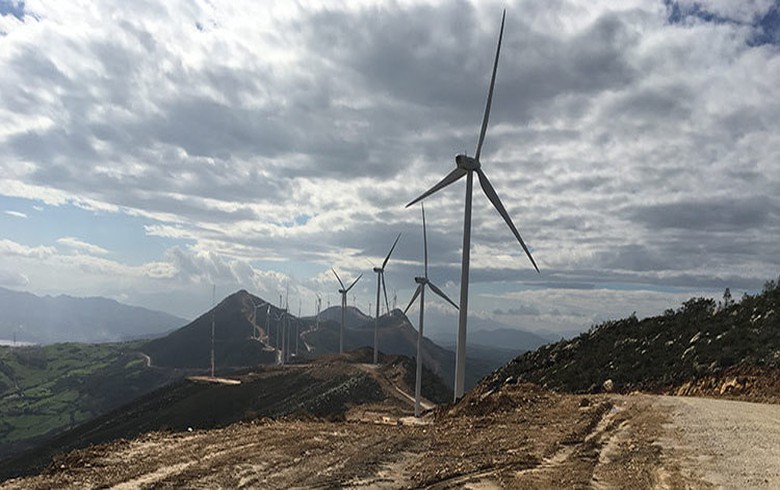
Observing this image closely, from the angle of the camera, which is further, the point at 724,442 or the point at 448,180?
the point at 448,180

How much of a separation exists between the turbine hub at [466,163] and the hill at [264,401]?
34.1 metres

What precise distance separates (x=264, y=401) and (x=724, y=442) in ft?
264

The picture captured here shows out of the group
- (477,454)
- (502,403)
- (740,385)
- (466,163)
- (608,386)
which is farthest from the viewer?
(466,163)

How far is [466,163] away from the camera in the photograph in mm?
41438

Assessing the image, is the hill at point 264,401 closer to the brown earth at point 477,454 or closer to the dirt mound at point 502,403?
the dirt mound at point 502,403

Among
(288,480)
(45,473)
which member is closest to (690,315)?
(288,480)

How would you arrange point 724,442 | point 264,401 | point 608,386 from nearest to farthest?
point 724,442 → point 608,386 → point 264,401

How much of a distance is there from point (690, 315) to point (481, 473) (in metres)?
35.5

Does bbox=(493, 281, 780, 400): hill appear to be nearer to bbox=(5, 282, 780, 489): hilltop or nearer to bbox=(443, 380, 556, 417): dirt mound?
bbox=(5, 282, 780, 489): hilltop

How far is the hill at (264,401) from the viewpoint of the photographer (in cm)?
7694

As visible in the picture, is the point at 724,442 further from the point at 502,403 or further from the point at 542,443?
the point at 502,403

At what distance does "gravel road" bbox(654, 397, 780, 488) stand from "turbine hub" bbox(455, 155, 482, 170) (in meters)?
21.6

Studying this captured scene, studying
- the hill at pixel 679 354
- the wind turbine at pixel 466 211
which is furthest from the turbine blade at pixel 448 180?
the hill at pixel 679 354

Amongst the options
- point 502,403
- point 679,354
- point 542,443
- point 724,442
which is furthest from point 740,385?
point 542,443
